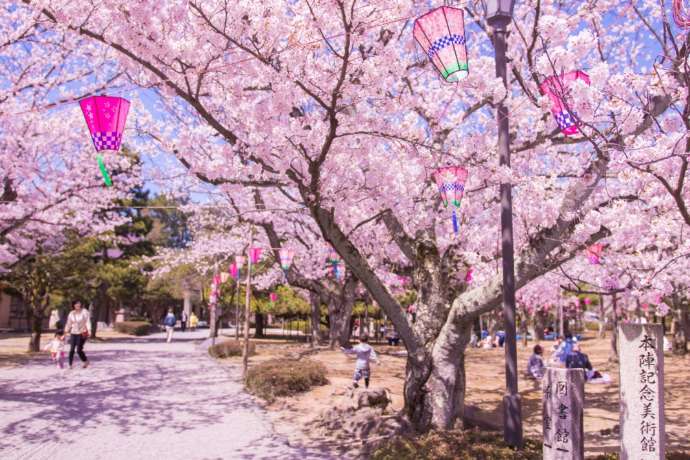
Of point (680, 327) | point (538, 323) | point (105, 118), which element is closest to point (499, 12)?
point (105, 118)

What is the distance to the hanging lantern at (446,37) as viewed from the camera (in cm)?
582

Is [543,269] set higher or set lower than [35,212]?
lower

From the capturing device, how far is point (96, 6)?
608 cm

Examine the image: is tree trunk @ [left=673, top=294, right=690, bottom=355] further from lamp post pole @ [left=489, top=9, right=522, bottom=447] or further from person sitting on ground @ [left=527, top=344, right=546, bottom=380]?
lamp post pole @ [left=489, top=9, right=522, bottom=447]

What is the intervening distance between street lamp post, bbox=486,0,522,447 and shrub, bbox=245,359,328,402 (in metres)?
6.23

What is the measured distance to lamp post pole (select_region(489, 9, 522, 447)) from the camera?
667 centimetres

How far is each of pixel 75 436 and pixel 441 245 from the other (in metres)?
6.38

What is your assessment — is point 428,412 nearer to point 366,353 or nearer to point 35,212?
point 366,353

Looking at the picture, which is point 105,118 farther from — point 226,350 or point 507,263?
point 226,350

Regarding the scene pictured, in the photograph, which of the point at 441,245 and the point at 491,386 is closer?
the point at 441,245

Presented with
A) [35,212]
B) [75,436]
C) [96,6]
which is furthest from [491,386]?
[96,6]

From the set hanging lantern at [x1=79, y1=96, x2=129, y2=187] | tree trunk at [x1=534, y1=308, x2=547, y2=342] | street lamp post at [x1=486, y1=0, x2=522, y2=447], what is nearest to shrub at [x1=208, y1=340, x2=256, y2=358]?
hanging lantern at [x1=79, y1=96, x2=129, y2=187]

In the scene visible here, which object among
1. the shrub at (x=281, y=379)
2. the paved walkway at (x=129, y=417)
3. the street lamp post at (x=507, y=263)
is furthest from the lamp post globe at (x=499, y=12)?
the shrub at (x=281, y=379)

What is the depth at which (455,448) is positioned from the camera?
6.79 m
